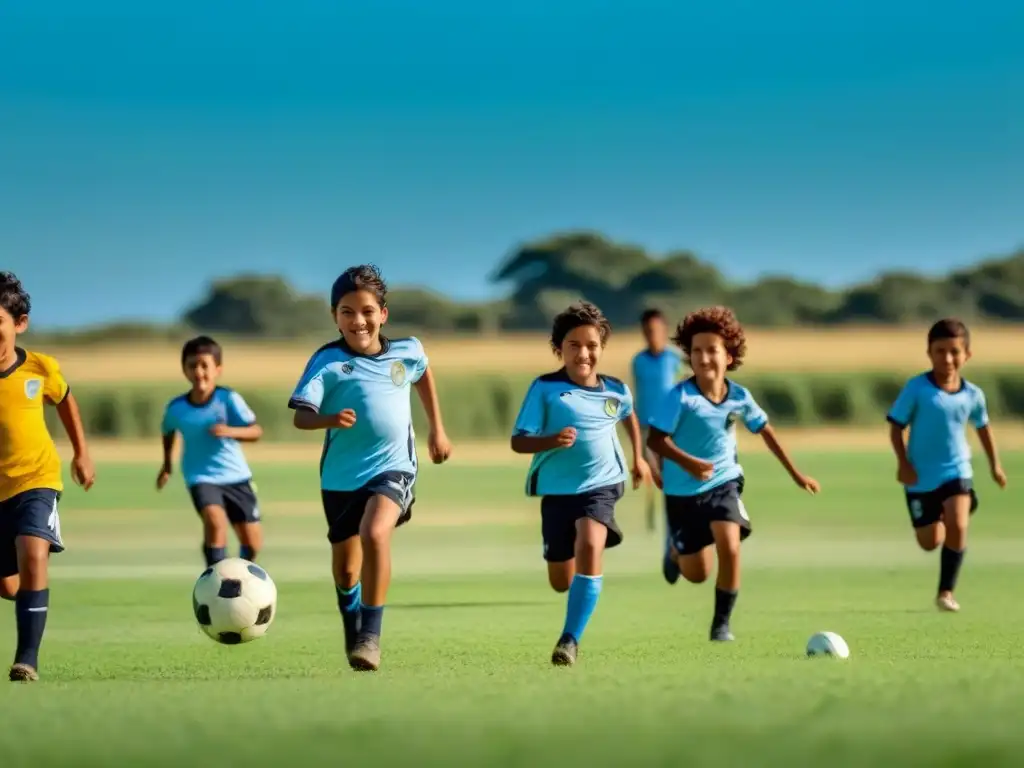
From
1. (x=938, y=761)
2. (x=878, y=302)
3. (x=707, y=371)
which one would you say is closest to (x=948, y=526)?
(x=707, y=371)

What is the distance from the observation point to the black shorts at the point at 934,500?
1329 centimetres

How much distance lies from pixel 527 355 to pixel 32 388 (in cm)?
6584

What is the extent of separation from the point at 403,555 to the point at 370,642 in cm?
A: 1019

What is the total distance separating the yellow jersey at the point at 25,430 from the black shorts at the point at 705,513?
3.73 meters

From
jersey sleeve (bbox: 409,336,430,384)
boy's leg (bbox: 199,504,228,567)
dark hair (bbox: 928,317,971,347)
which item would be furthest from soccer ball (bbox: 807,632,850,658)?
boy's leg (bbox: 199,504,228,567)

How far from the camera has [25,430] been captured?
30.8 ft

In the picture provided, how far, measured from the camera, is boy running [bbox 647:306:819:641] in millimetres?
11102

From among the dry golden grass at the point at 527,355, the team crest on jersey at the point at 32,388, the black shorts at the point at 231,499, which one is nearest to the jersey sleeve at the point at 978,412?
the black shorts at the point at 231,499

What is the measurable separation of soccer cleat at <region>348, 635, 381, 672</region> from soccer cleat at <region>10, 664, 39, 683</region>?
1527 mm

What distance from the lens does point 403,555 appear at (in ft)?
64.5

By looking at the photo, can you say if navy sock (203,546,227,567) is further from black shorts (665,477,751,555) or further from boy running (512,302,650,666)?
boy running (512,302,650,666)

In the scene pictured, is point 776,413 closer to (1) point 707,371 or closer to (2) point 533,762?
(1) point 707,371

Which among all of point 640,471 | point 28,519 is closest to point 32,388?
point 28,519

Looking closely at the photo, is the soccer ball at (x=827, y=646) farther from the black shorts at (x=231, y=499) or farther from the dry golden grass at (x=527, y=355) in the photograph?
the dry golden grass at (x=527, y=355)
